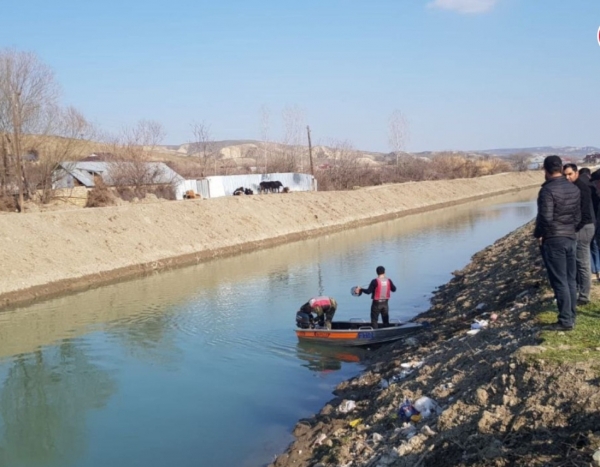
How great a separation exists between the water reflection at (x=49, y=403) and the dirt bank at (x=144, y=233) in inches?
356

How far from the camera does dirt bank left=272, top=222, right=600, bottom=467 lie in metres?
5.64

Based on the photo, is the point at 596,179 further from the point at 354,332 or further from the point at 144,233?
the point at 144,233

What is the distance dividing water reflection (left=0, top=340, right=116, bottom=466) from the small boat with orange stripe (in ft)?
15.1

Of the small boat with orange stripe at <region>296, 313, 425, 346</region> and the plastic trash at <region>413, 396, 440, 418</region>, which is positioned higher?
the plastic trash at <region>413, 396, 440, 418</region>

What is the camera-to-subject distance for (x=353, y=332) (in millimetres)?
14727

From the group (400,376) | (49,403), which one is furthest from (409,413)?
(49,403)

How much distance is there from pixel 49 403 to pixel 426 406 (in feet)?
27.3

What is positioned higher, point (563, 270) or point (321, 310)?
point (563, 270)

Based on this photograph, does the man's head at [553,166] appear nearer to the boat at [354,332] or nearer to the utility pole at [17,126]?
the boat at [354,332]

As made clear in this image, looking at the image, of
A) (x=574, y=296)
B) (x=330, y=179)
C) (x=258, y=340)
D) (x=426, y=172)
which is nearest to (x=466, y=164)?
(x=426, y=172)

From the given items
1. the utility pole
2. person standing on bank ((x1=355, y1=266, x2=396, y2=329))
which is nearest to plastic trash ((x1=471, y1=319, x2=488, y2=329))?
person standing on bank ((x1=355, y1=266, x2=396, y2=329))

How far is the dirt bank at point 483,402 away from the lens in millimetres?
5641

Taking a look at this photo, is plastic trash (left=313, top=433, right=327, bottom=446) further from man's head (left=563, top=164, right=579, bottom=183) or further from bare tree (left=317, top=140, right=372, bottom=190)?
bare tree (left=317, top=140, right=372, bottom=190)

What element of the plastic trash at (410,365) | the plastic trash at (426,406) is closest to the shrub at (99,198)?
the plastic trash at (410,365)
